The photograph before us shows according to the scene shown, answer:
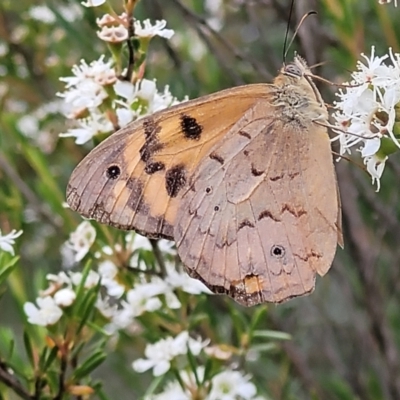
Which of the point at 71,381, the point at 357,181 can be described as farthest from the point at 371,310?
the point at 71,381

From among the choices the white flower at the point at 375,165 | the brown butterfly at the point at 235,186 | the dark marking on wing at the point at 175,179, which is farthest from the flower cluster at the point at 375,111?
the dark marking on wing at the point at 175,179

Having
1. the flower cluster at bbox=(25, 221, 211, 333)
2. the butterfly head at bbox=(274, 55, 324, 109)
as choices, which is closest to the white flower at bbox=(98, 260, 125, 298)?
the flower cluster at bbox=(25, 221, 211, 333)

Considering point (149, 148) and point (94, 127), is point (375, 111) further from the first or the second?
point (94, 127)

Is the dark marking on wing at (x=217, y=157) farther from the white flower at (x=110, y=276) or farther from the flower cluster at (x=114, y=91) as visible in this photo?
the white flower at (x=110, y=276)

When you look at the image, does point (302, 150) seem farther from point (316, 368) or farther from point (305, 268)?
point (316, 368)

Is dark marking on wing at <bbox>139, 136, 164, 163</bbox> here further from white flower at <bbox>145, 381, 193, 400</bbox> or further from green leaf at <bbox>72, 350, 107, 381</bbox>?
white flower at <bbox>145, 381, 193, 400</bbox>

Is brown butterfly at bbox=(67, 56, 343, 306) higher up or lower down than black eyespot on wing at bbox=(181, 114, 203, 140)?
lower down
